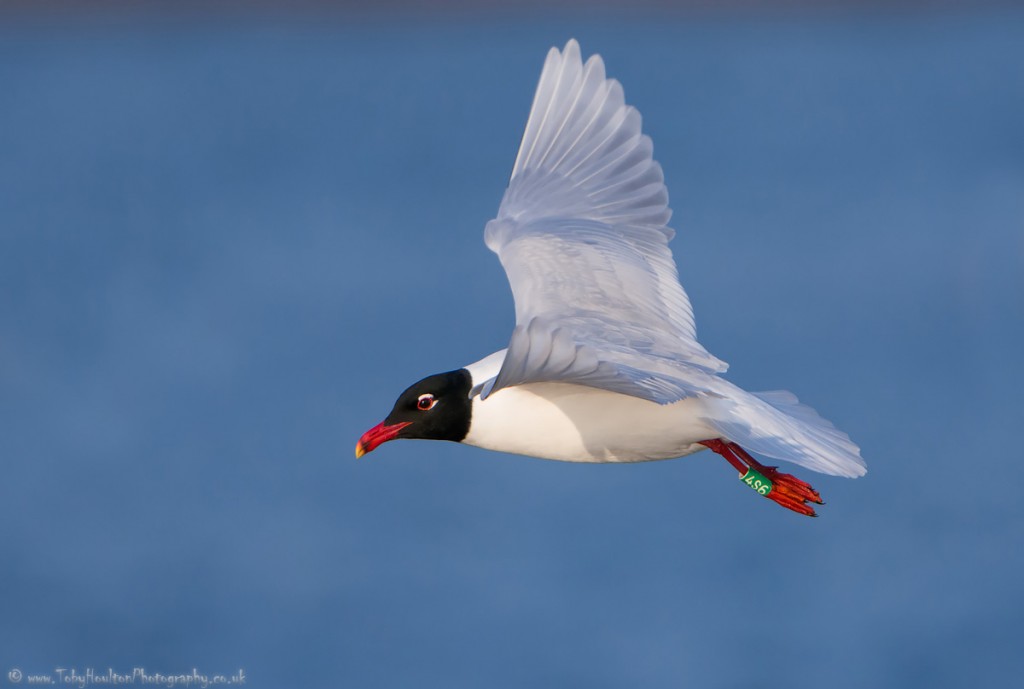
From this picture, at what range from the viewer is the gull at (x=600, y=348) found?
3.52m

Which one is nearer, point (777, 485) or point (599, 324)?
point (599, 324)

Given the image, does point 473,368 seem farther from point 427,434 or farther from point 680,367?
point 680,367

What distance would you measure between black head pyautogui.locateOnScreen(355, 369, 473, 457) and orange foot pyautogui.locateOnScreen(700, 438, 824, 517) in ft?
2.35

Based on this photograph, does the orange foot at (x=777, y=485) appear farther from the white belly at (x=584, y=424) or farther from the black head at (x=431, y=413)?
the black head at (x=431, y=413)

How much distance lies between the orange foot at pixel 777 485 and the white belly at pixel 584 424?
312 millimetres

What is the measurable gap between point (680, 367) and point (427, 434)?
64 cm

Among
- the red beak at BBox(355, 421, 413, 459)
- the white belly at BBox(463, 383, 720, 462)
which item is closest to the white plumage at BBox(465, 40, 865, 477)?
the white belly at BBox(463, 383, 720, 462)

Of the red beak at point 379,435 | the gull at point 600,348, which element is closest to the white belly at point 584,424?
the gull at point 600,348

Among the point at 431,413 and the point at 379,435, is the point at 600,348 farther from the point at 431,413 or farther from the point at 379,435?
the point at 379,435

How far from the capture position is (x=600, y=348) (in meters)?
3.46

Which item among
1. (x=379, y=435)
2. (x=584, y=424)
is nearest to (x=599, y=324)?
(x=584, y=424)

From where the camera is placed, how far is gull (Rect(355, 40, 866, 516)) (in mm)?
3516

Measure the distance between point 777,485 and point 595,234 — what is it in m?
0.80

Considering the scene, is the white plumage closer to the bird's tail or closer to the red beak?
the bird's tail
